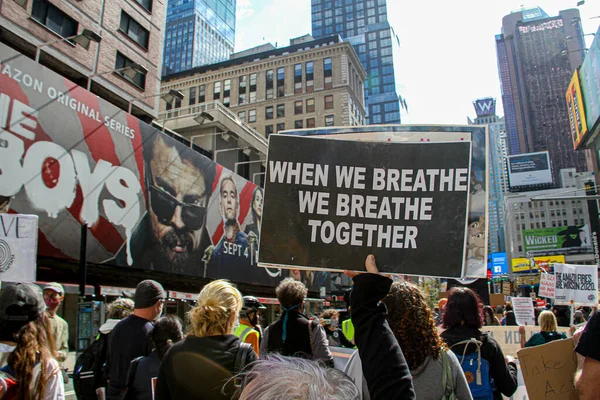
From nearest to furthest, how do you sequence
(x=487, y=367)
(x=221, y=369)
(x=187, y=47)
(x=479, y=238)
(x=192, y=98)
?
(x=221, y=369)
(x=479, y=238)
(x=487, y=367)
(x=192, y=98)
(x=187, y=47)

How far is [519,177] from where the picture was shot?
354 feet

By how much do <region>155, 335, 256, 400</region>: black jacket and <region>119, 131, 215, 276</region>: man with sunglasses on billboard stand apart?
17.2m

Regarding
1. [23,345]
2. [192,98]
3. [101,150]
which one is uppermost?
[192,98]

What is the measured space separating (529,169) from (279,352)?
388ft

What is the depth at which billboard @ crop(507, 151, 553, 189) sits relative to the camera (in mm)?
106000

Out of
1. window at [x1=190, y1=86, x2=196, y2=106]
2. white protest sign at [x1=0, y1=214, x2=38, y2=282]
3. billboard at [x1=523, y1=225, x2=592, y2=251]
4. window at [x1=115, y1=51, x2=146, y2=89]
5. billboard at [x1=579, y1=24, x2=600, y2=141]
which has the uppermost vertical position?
window at [x1=190, y1=86, x2=196, y2=106]

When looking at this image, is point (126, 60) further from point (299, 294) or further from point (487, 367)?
point (487, 367)

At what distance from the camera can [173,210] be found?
21.5m

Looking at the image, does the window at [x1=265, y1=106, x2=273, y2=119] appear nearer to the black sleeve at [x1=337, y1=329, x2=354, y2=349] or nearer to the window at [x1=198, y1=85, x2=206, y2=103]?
the window at [x1=198, y1=85, x2=206, y2=103]

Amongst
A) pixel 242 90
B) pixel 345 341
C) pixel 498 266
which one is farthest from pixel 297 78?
pixel 345 341

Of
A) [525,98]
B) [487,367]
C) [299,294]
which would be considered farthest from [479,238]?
[525,98]

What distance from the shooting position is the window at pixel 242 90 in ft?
203

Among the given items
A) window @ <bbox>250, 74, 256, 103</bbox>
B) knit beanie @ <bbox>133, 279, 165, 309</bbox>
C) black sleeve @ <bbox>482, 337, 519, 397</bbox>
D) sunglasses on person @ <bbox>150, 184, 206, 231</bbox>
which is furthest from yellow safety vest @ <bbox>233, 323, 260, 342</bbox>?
window @ <bbox>250, 74, 256, 103</bbox>

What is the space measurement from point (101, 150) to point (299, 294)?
1540 cm
